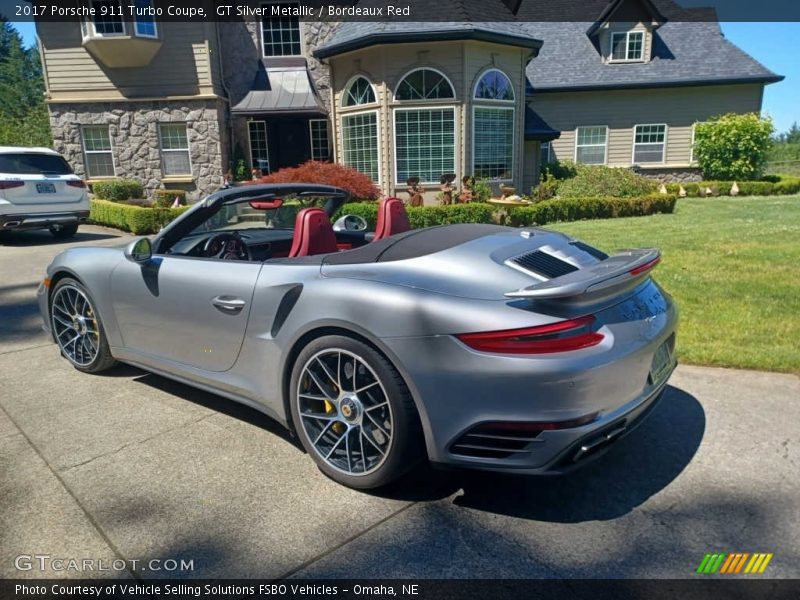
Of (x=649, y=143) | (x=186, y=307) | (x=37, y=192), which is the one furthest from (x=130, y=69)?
(x=649, y=143)

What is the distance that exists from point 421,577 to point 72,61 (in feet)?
68.6

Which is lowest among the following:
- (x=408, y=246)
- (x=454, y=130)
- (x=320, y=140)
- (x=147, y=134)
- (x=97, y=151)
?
(x=408, y=246)

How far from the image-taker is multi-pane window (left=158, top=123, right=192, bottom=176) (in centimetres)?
1856

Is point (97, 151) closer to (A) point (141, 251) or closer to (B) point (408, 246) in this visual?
(A) point (141, 251)

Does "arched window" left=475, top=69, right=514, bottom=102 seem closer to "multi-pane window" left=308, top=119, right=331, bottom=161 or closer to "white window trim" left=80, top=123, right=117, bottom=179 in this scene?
"multi-pane window" left=308, top=119, right=331, bottom=161

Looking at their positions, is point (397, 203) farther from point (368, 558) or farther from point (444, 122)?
point (444, 122)

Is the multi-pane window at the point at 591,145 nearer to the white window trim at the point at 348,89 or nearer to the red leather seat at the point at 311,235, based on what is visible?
the white window trim at the point at 348,89

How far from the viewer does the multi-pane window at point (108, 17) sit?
17.3m

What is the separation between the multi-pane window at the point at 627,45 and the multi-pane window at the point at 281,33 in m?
13.1

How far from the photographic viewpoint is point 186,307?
3.41 metres

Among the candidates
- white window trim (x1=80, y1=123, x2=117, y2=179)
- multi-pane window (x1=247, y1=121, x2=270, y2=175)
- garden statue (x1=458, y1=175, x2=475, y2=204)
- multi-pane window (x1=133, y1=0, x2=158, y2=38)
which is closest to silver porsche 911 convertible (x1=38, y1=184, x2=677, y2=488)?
garden statue (x1=458, y1=175, x2=475, y2=204)

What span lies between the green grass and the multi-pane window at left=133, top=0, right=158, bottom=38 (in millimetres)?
13799

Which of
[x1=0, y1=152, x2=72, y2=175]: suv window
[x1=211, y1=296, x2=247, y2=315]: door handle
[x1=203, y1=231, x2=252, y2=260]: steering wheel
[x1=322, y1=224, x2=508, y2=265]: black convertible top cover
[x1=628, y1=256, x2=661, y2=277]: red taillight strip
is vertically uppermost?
[x1=0, y1=152, x2=72, y2=175]: suv window

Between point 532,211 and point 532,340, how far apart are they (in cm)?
1137
